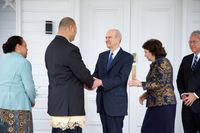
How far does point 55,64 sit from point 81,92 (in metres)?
0.38

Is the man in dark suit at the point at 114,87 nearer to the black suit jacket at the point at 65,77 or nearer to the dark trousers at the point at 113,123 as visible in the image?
the dark trousers at the point at 113,123

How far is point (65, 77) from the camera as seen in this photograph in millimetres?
3631

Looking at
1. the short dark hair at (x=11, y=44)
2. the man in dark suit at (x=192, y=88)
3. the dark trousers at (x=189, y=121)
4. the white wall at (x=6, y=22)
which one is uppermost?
the white wall at (x=6, y=22)

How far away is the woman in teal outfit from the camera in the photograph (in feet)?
12.9

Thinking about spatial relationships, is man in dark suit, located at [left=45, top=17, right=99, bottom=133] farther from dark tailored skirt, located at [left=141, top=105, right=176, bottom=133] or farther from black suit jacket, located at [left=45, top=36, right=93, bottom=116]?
dark tailored skirt, located at [left=141, top=105, right=176, bottom=133]

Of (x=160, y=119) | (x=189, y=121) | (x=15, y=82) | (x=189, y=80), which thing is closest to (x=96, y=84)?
(x=15, y=82)

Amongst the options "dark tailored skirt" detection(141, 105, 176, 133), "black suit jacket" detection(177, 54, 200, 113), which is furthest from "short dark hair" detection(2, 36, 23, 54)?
"black suit jacket" detection(177, 54, 200, 113)

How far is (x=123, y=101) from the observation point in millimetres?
4098

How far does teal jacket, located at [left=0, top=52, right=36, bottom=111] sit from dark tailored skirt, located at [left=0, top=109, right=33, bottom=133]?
54mm

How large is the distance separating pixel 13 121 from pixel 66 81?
2.72ft

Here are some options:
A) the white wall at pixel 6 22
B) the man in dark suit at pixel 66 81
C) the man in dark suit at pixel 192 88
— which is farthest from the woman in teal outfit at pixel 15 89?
the white wall at pixel 6 22

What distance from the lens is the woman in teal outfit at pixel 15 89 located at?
3.94 m

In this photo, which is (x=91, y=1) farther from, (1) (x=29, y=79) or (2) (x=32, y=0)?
(1) (x=29, y=79)

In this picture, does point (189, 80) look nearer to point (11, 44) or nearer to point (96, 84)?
point (96, 84)
